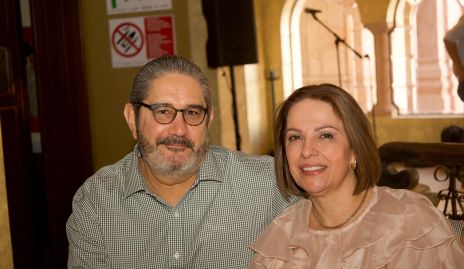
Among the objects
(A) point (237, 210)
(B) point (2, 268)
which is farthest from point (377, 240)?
(B) point (2, 268)

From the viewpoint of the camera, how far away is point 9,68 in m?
4.02

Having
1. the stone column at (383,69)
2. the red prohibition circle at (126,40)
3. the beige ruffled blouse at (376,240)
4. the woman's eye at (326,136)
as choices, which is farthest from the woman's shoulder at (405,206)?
the stone column at (383,69)

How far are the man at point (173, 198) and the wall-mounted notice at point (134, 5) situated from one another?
277cm

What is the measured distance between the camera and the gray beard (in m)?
2.04

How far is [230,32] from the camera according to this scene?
506 centimetres

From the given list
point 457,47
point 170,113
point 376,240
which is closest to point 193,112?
point 170,113

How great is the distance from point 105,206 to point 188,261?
325mm

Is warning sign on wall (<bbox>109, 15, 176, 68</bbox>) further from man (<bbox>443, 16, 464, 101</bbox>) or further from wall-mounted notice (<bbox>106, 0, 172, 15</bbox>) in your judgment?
man (<bbox>443, 16, 464, 101</bbox>)

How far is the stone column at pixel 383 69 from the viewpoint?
309 inches

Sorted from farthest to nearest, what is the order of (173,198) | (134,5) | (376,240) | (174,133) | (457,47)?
(134,5)
(457,47)
(173,198)
(174,133)
(376,240)

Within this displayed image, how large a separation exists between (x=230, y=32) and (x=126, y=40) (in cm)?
80

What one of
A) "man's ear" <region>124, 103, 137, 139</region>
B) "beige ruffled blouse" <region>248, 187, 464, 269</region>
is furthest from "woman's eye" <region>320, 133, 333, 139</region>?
"man's ear" <region>124, 103, 137, 139</region>

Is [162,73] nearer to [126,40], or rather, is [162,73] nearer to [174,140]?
[174,140]

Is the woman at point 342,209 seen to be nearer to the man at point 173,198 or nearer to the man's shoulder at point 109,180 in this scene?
the man at point 173,198
